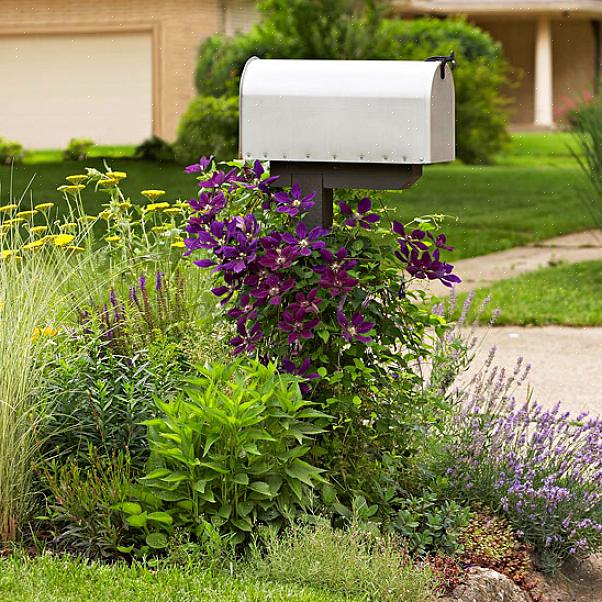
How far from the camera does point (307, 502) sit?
138 inches

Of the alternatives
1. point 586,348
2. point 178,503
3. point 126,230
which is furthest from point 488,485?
point 586,348

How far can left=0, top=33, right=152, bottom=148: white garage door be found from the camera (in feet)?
55.7

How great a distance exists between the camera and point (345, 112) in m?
3.80

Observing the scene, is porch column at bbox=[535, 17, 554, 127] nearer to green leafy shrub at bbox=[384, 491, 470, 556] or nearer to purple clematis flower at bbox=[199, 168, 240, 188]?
purple clematis flower at bbox=[199, 168, 240, 188]

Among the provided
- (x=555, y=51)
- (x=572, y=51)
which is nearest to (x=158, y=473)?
(x=572, y=51)

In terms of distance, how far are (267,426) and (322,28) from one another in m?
11.8

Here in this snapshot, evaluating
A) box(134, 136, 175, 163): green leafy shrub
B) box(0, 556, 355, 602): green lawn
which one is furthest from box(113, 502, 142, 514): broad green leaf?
box(134, 136, 175, 163): green leafy shrub

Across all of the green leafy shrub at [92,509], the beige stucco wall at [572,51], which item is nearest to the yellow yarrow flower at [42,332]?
the green leafy shrub at [92,509]

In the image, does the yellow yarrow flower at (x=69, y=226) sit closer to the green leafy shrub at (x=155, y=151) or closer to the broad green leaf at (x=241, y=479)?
the broad green leaf at (x=241, y=479)

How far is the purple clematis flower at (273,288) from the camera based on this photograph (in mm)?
3724

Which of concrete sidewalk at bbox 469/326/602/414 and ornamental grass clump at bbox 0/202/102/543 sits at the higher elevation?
ornamental grass clump at bbox 0/202/102/543

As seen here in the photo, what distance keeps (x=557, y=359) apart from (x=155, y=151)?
10471 millimetres

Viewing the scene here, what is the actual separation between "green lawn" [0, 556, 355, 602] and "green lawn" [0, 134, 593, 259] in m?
8.65

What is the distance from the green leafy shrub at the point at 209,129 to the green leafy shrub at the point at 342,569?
12.5 meters
